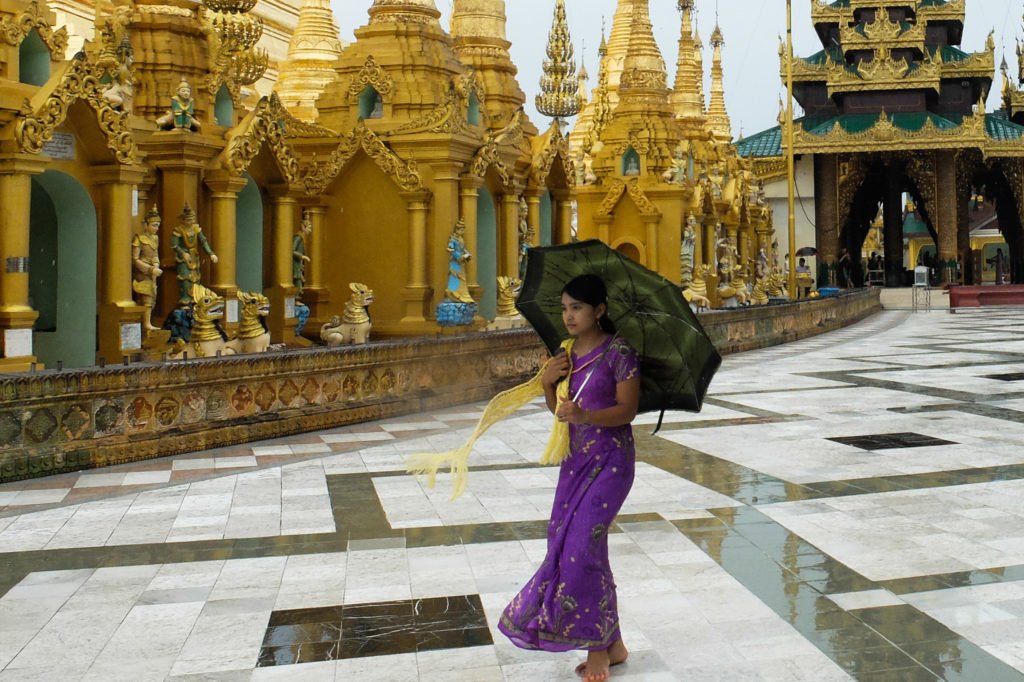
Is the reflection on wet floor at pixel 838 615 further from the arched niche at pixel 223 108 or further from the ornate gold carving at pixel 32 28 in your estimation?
the arched niche at pixel 223 108

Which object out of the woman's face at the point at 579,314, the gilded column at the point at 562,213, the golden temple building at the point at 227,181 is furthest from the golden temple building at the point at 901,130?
the woman's face at the point at 579,314

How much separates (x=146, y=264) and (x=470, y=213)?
18.9ft

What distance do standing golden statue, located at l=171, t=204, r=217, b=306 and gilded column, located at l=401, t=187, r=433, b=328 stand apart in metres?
3.81

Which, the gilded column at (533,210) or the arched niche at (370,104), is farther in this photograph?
the gilded column at (533,210)

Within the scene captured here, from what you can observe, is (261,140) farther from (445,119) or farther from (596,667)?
(596,667)

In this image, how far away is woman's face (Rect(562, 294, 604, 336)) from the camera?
15.7 ft

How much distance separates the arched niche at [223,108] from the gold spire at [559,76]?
13394 mm

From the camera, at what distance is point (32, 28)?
11047mm

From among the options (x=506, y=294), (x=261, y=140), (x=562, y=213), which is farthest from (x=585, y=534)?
(x=562, y=213)

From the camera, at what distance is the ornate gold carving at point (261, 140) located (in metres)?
13.7

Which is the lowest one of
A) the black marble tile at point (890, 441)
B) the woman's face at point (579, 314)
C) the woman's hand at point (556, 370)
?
the black marble tile at point (890, 441)

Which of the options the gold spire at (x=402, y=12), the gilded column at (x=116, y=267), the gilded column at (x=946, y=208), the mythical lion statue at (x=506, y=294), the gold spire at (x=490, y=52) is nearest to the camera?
the gilded column at (x=116, y=267)

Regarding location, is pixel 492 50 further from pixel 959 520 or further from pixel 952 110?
pixel 952 110

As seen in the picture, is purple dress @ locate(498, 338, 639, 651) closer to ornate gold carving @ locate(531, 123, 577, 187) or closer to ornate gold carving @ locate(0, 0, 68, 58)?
ornate gold carving @ locate(0, 0, 68, 58)
